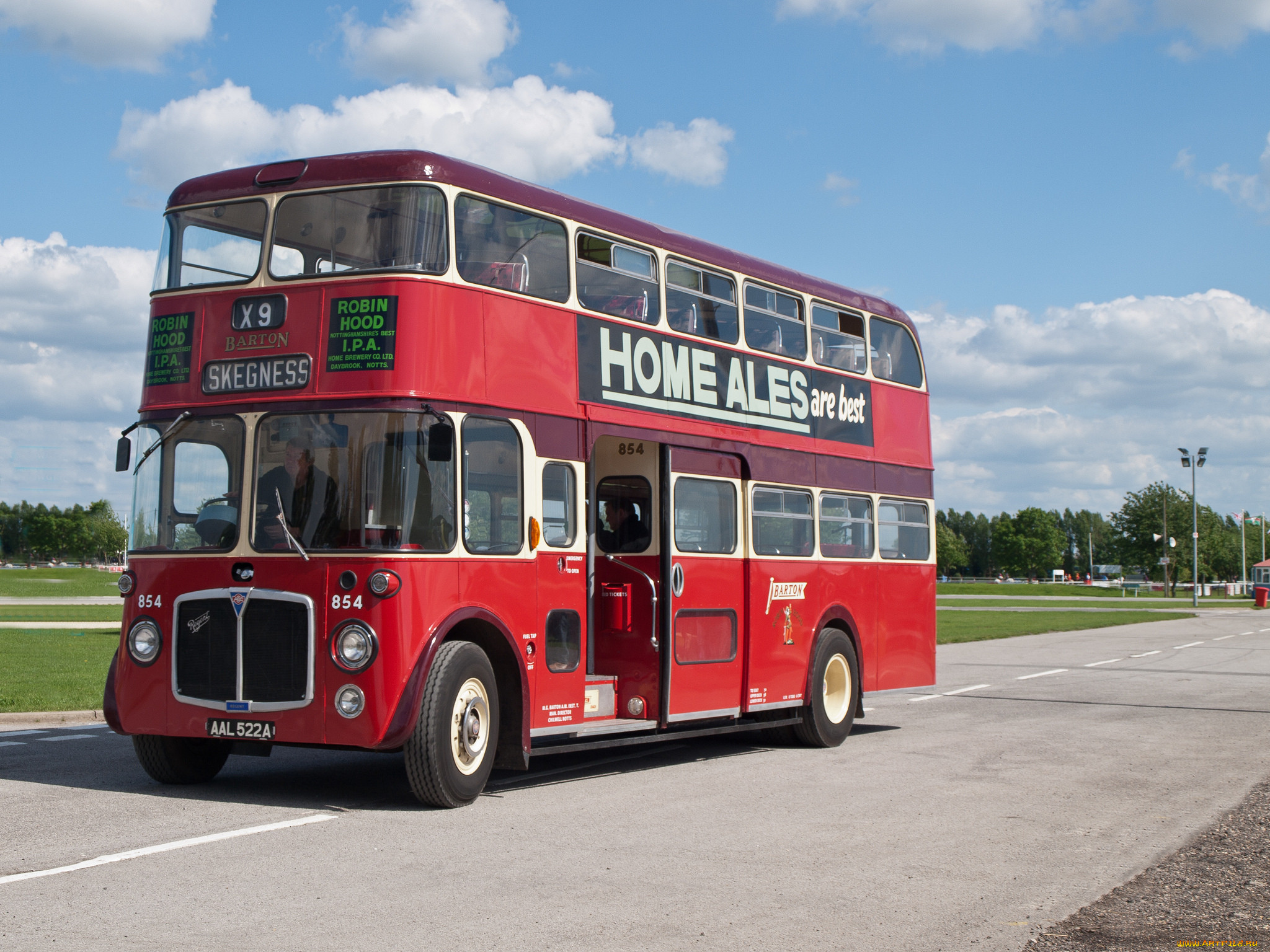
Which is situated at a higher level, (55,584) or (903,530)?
(903,530)

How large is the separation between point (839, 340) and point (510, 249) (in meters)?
5.80

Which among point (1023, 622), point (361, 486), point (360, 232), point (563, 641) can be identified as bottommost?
point (1023, 622)

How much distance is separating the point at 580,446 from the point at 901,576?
6.36 meters

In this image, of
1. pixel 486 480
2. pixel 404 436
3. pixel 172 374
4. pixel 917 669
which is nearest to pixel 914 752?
pixel 917 669

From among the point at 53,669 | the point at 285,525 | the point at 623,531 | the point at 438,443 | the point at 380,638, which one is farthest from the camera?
the point at 53,669

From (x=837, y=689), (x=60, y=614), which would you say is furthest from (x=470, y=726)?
(x=60, y=614)

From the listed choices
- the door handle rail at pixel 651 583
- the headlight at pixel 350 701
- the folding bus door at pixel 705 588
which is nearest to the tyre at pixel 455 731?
the headlight at pixel 350 701

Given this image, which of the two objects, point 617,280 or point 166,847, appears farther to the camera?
point 617,280

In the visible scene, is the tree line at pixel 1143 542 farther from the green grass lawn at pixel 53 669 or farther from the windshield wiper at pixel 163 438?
the windshield wiper at pixel 163 438

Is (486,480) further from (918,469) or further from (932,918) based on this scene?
(918,469)

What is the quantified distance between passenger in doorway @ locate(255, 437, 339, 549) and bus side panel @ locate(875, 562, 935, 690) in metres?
7.96

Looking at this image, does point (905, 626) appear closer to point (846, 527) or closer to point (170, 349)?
point (846, 527)

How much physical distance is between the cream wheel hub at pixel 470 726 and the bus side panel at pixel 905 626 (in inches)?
276

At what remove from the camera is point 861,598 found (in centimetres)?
1503
